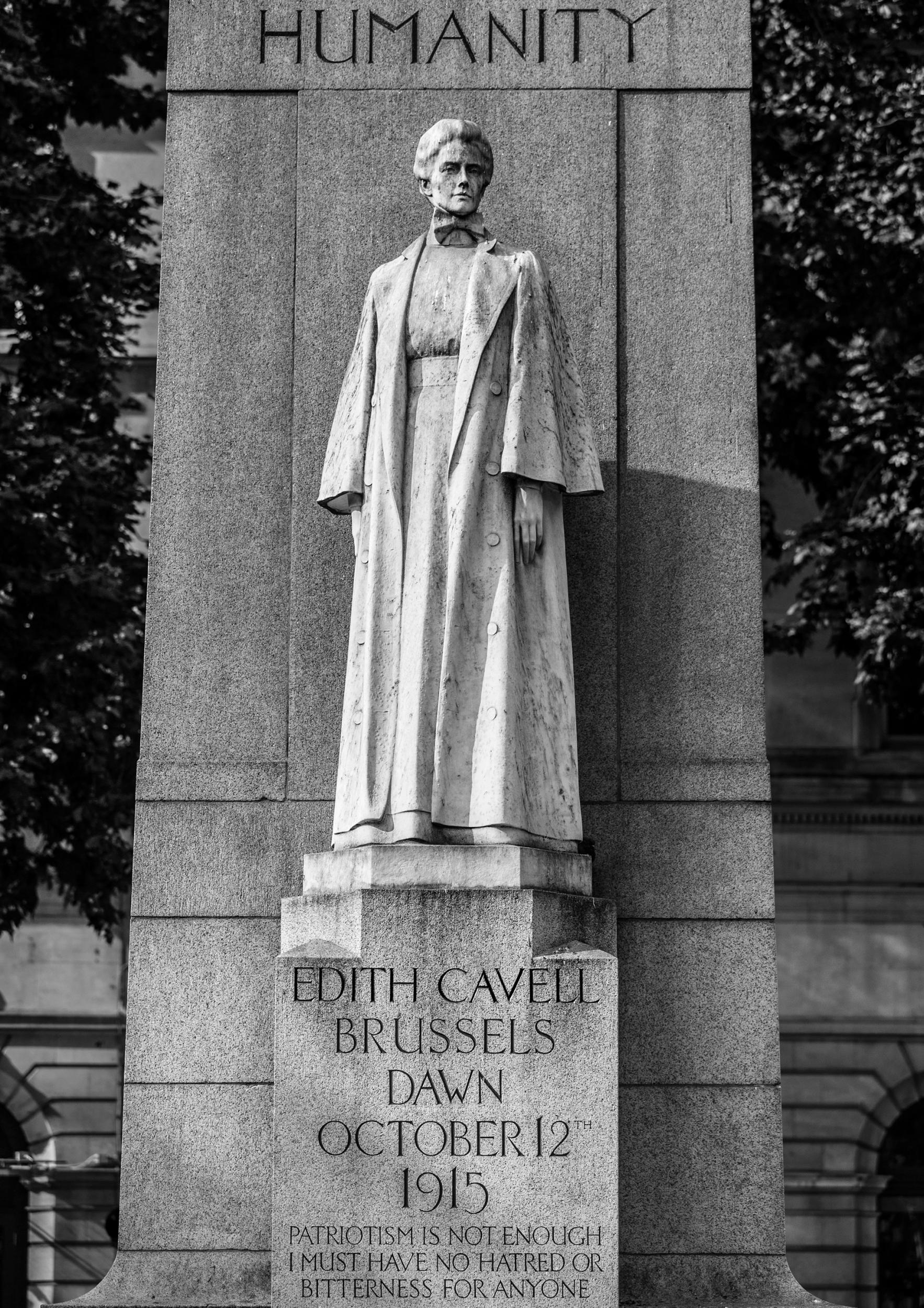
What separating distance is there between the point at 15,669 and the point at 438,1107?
44.2ft

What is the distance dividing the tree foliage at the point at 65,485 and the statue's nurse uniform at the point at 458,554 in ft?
37.9

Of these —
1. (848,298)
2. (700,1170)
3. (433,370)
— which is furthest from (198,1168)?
(848,298)

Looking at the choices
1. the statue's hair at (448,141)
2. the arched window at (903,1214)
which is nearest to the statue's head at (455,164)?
the statue's hair at (448,141)

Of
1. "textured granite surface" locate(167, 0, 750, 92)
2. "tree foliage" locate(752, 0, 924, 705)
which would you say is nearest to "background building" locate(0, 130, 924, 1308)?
"tree foliage" locate(752, 0, 924, 705)

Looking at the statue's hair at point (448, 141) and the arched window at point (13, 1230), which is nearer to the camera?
the statue's hair at point (448, 141)

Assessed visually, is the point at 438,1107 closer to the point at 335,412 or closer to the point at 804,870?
the point at 335,412

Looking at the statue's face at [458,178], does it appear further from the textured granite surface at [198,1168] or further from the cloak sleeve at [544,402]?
the textured granite surface at [198,1168]

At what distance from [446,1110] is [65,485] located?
14195mm

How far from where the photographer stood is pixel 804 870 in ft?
A: 105

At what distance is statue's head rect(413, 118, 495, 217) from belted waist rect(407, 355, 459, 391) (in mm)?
696

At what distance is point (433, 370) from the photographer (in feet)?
38.6

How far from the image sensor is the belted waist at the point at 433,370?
38.5ft

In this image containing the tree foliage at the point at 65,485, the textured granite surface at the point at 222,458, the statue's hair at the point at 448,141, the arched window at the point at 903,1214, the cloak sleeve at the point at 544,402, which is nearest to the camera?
the cloak sleeve at the point at 544,402

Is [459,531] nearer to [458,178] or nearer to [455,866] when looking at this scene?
[455,866]
